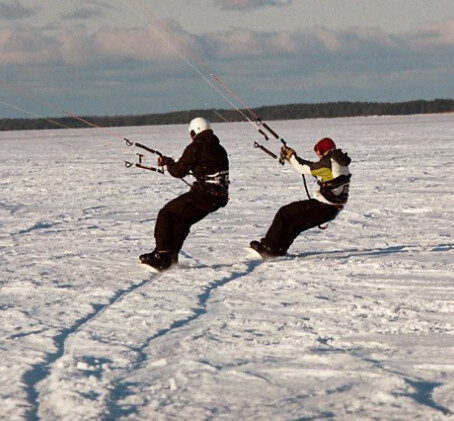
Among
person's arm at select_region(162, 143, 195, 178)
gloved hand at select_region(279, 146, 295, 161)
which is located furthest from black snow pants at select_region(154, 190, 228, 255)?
gloved hand at select_region(279, 146, 295, 161)

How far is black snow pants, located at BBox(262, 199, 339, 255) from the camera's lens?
8742 millimetres

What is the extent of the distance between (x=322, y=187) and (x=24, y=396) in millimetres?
4769

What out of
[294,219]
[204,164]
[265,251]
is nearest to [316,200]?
[294,219]

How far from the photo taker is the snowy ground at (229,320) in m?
4.43

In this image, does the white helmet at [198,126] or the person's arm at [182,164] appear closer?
the person's arm at [182,164]

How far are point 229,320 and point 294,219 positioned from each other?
2820mm

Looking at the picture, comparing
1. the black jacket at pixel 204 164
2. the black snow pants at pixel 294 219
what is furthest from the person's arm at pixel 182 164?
the black snow pants at pixel 294 219

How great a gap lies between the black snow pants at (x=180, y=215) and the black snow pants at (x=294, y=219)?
2.18 feet

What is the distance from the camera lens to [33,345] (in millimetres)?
5543

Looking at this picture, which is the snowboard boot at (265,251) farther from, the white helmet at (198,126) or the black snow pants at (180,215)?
the white helmet at (198,126)

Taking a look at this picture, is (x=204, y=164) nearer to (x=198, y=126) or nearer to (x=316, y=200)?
(x=198, y=126)

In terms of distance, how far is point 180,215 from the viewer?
8.52m

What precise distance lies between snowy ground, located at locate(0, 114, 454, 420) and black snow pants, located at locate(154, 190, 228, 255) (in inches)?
12.5

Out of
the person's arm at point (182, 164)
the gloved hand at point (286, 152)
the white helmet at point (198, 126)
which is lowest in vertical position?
the person's arm at point (182, 164)
